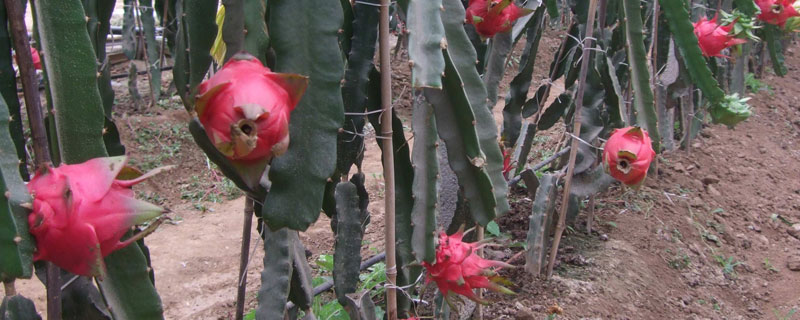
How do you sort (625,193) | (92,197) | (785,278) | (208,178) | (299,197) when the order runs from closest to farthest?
(92,197) < (299,197) < (785,278) < (625,193) < (208,178)

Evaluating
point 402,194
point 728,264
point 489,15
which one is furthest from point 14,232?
point 728,264

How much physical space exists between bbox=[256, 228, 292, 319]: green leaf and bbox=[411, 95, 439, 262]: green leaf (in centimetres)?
22

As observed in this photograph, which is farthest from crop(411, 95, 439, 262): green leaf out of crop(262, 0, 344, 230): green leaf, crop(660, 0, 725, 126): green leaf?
crop(660, 0, 725, 126): green leaf

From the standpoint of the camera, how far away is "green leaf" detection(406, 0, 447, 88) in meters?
0.92

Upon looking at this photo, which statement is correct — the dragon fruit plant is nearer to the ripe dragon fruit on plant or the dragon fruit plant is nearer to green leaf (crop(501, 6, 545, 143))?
the ripe dragon fruit on plant

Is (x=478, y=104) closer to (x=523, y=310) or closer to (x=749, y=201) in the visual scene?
(x=523, y=310)

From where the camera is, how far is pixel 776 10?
2900 millimetres

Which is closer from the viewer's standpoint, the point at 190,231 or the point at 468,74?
the point at 468,74

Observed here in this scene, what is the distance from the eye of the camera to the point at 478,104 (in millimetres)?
1127

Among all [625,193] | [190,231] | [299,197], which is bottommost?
[190,231]

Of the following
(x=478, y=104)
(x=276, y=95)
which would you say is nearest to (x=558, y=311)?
(x=478, y=104)

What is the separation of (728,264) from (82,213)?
2490 millimetres

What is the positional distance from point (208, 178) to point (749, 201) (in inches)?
109

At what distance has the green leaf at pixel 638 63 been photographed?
1.79 m
